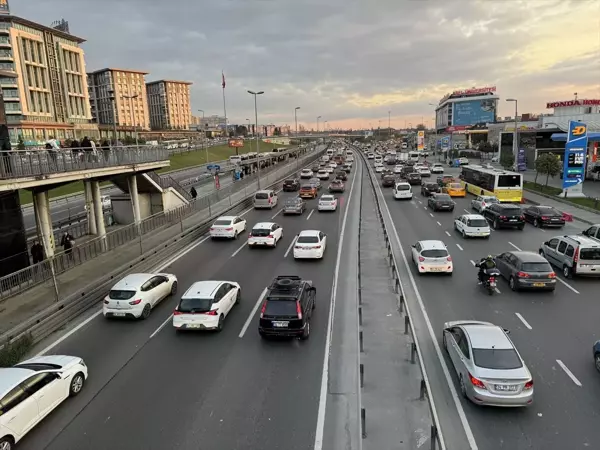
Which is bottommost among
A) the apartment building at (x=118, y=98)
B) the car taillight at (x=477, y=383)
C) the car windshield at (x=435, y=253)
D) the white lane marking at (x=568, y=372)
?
the white lane marking at (x=568, y=372)

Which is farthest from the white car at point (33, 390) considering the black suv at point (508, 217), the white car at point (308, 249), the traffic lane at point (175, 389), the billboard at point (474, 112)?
the billboard at point (474, 112)

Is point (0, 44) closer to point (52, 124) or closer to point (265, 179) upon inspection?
point (52, 124)

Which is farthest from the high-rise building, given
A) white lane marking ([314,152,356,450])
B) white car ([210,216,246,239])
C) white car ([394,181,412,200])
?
white lane marking ([314,152,356,450])

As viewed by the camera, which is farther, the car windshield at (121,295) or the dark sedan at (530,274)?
the dark sedan at (530,274)

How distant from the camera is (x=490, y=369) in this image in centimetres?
968

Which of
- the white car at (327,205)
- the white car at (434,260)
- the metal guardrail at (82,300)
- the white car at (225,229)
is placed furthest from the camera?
the white car at (327,205)

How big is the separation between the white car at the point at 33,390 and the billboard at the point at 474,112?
18433 centimetres

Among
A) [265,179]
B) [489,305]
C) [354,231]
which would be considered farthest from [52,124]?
[489,305]

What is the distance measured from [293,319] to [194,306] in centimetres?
326

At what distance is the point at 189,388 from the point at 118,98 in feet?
506

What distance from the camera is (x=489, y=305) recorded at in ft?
51.7

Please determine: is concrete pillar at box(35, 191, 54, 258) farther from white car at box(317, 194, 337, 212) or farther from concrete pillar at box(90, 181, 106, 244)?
white car at box(317, 194, 337, 212)

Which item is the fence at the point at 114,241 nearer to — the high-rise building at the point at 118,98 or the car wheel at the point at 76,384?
the car wheel at the point at 76,384

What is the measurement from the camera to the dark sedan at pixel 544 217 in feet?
91.3
